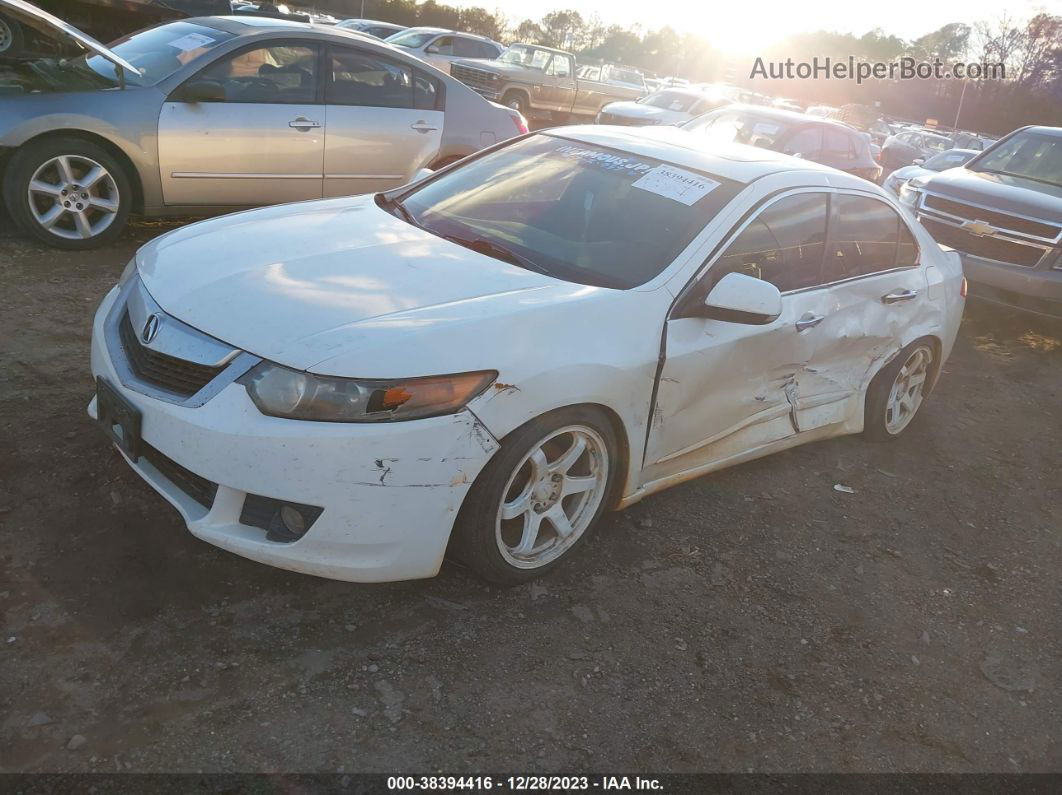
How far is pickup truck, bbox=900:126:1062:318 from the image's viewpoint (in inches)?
312

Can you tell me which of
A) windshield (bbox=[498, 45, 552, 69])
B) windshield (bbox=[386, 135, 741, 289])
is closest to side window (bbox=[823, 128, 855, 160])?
windshield (bbox=[386, 135, 741, 289])

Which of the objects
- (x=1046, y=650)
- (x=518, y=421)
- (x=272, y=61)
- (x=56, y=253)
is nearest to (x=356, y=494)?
(x=518, y=421)

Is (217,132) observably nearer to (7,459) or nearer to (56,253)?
(56,253)

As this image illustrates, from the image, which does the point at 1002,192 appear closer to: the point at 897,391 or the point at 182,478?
the point at 897,391

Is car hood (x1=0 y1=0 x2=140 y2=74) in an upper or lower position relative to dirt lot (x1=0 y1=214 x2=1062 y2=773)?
upper

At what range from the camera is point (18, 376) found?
4.23 metres

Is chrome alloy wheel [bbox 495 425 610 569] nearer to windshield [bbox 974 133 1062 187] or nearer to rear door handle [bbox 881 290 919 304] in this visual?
rear door handle [bbox 881 290 919 304]

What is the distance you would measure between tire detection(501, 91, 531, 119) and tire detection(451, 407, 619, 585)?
54.5ft

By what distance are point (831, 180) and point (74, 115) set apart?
181 inches

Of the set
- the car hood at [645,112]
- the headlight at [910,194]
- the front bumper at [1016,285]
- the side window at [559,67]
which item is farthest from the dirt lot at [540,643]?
the side window at [559,67]

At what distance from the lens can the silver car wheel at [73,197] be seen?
5852 mm

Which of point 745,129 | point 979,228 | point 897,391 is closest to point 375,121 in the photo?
point 897,391

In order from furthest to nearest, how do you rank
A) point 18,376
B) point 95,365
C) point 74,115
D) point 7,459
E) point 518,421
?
1. point 74,115
2. point 18,376
3. point 7,459
4. point 95,365
5. point 518,421

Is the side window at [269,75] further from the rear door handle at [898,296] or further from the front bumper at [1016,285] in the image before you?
the front bumper at [1016,285]
